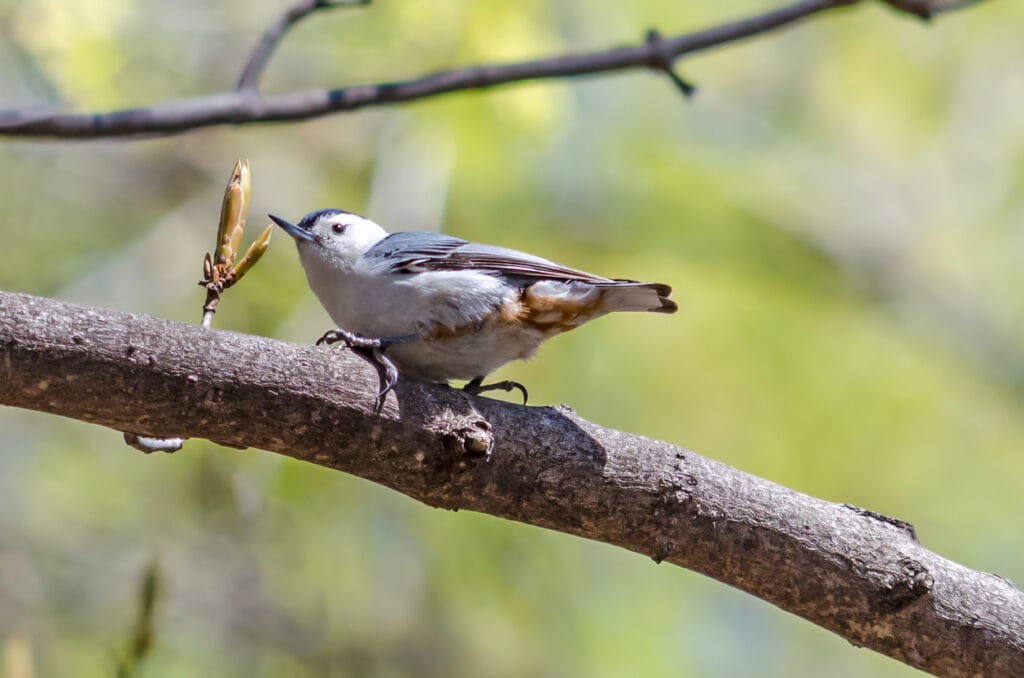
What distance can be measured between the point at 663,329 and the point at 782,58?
306 cm

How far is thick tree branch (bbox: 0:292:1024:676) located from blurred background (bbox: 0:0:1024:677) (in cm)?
190

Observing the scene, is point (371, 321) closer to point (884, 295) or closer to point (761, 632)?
point (761, 632)

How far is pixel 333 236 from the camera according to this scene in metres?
3.45

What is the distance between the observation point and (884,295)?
6727 mm

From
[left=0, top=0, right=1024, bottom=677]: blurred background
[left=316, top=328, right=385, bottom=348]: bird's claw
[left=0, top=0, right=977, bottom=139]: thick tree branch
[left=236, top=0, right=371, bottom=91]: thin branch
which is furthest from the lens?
[left=0, top=0, right=1024, bottom=677]: blurred background

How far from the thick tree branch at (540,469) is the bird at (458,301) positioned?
574 mm

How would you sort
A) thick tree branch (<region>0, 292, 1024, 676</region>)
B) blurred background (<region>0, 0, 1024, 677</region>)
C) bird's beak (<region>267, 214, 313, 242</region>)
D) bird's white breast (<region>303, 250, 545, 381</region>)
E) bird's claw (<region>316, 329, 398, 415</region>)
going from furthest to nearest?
1. blurred background (<region>0, 0, 1024, 677</region>)
2. bird's beak (<region>267, 214, 313, 242</region>)
3. bird's white breast (<region>303, 250, 545, 381</region>)
4. bird's claw (<region>316, 329, 398, 415</region>)
5. thick tree branch (<region>0, 292, 1024, 676</region>)

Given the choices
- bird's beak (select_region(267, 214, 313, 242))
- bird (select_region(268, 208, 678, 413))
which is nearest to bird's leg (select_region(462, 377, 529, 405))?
bird (select_region(268, 208, 678, 413))

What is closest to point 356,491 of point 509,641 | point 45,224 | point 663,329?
point 509,641

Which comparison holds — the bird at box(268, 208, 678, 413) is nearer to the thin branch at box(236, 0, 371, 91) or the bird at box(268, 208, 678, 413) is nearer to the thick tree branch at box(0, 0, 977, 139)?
the thick tree branch at box(0, 0, 977, 139)

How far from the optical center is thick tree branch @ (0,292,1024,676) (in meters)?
2.00

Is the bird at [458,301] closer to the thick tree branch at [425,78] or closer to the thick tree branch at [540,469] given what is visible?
the thick tree branch at [425,78]

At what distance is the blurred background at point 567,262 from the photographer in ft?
14.9

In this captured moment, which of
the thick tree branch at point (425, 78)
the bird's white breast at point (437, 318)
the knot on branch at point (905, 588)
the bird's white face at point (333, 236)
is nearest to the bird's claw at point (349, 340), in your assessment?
the bird's white breast at point (437, 318)
